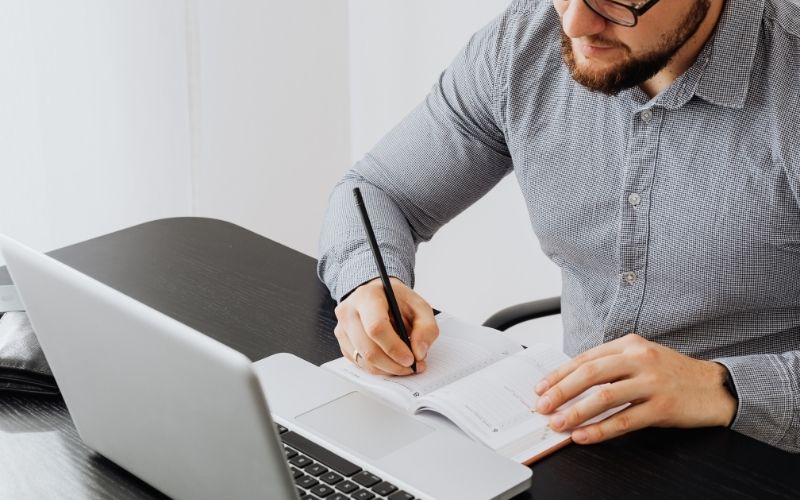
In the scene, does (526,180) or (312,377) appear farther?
(526,180)

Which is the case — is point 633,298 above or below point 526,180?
below

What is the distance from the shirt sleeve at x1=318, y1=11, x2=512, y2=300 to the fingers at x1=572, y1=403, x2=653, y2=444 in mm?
532

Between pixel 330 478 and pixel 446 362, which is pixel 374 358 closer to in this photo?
pixel 446 362

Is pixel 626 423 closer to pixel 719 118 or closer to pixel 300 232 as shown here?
pixel 719 118

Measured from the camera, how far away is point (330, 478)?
42.3 inches

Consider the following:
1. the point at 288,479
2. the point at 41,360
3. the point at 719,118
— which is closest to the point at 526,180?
the point at 719,118

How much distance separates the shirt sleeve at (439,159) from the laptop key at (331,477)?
1.92ft

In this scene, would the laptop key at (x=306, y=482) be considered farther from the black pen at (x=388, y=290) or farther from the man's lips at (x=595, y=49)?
the man's lips at (x=595, y=49)

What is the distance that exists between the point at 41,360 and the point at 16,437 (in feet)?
0.37

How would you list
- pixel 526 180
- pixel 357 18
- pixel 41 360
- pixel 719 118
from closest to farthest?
pixel 41 360
pixel 719 118
pixel 526 180
pixel 357 18

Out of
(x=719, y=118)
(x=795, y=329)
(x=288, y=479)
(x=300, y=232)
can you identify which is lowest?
(x=300, y=232)

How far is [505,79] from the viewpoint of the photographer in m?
1.62

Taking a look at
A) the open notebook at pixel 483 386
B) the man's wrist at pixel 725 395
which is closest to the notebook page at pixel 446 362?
the open notebook at pixel 483 386

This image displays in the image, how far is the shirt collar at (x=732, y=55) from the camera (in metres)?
1.41
